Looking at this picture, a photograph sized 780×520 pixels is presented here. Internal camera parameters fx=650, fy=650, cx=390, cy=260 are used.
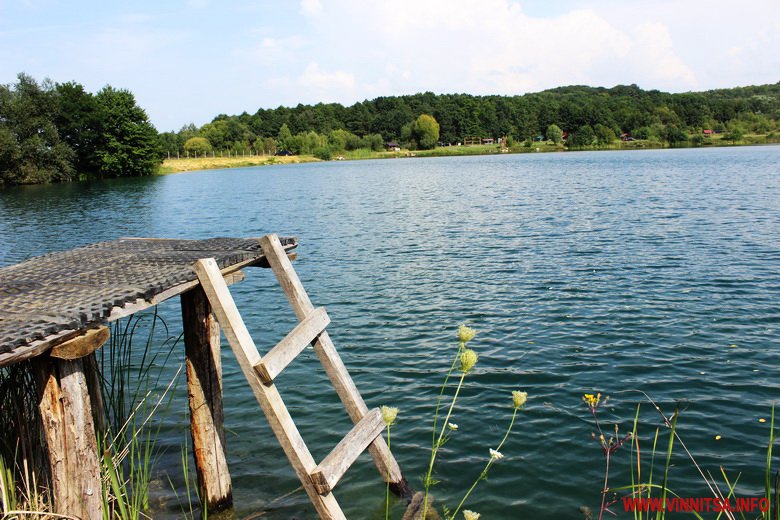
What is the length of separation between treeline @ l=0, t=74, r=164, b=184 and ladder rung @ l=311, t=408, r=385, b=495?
76.2 meters

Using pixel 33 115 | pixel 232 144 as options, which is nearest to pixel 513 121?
pixel 232 144

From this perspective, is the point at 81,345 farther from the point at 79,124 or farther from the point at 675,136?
the point at 675,136

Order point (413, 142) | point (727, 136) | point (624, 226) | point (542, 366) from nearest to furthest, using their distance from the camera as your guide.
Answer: point (542, 366)
point (624, 226)
point (727, 136)
point (413, 142)

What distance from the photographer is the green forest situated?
74938 millimetres

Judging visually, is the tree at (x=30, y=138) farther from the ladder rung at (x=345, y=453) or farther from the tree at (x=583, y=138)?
the tree at (x=583, y=138)

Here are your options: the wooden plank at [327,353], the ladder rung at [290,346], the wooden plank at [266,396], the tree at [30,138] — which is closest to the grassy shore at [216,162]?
the tree at [30,138]

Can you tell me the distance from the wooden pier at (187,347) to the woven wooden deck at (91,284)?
0.03 feet

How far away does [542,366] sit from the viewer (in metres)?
10.6

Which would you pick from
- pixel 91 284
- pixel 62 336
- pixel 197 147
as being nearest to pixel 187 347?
pixel 91 284

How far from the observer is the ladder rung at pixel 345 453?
16.5ft

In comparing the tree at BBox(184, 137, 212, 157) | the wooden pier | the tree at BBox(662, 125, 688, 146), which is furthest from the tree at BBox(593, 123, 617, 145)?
the wooden pier

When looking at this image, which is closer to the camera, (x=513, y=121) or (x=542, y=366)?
(x=542, y=366)

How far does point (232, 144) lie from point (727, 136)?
11528 centimetres

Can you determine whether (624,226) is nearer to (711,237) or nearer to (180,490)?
(711,237)
